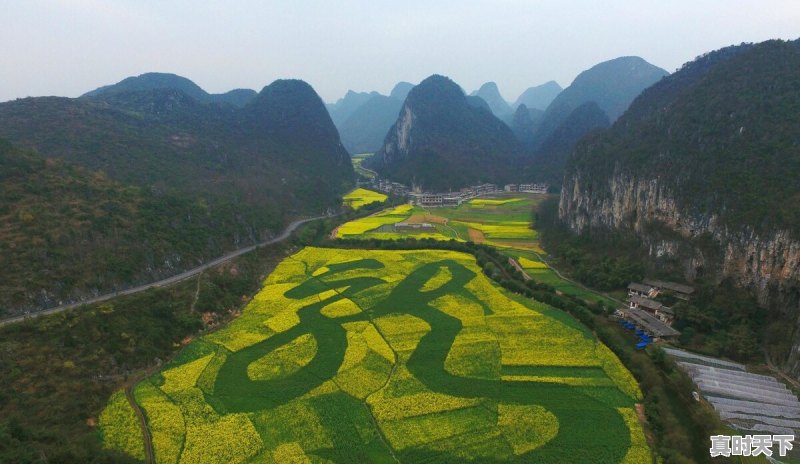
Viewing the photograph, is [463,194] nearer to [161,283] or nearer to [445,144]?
[445,144]

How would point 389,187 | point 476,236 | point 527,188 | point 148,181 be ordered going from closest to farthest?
point 148,181 → point 476,236 → point 527,188 → point 389,187

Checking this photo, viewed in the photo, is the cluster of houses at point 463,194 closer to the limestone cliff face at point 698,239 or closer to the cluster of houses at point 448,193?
the cluster of houses at point 448,193

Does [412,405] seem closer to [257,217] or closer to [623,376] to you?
[623,376]

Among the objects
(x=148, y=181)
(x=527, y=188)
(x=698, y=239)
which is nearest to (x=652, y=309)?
(x=698, y=239)

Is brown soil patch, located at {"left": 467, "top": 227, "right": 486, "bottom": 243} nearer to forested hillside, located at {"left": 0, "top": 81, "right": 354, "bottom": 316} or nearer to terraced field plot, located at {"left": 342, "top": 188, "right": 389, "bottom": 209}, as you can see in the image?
terraced field plot, located at {"left": 342, "top": 188, "right": 389, "bottom": 209}

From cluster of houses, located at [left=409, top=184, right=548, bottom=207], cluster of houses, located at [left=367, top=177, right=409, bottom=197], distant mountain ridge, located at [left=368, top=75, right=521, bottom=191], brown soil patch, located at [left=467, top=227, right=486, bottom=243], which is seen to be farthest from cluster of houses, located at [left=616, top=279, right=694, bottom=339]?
cluster of houses, located at [left=367, top=177, right=409, bottom=197]

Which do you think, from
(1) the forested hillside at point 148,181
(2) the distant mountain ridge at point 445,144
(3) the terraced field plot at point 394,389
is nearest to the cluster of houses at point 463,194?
(2) the distant mountain ridge at point 445,144

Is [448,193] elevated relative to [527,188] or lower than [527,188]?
lower
